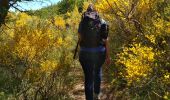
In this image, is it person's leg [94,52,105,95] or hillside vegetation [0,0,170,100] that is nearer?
Result: hillside vegetation [0,0,170,100]

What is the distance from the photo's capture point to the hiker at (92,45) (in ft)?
27.9

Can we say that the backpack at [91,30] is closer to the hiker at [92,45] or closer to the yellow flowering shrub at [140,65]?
the hiker at [92,45]

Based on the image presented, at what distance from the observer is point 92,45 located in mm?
8508

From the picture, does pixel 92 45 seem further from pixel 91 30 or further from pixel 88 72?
pixel 88 72

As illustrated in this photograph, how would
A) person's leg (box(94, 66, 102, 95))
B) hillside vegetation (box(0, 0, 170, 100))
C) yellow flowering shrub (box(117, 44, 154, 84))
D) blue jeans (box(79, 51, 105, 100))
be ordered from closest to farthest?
yellow flowering shrub (box(117, 44, 154, 84)) → hillside vegetation (box(0, 0, 170, 100)) → blue jeans (box(79, 51, 105, 100)) → person's leg (box(94, 66, 102, 95))

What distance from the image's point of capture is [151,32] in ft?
30.1

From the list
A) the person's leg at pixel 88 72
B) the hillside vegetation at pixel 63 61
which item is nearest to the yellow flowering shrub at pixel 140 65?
the hillside vegetation at pixel 63 61

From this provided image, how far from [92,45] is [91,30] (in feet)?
0.82

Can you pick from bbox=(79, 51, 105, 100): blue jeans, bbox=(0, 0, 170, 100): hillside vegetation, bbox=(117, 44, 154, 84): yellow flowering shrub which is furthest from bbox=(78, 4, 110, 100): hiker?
bbox=(117, 44, 154, 84): yellow flowering shrub

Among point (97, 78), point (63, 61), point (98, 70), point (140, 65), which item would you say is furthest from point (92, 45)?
point (63, 61)

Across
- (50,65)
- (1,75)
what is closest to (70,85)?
(50,65)

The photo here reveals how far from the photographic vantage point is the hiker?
849 cm

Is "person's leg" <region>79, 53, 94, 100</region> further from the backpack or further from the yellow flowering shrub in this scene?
the yellow flowering shrub

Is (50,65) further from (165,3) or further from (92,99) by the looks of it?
(165,3)
